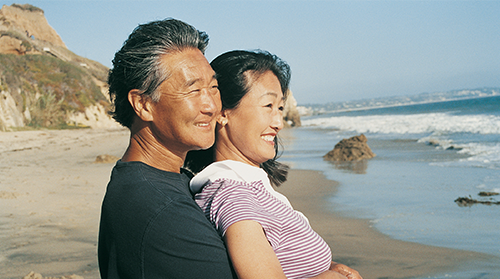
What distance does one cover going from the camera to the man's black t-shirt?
4.41 feet

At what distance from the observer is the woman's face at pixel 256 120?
1.96 m

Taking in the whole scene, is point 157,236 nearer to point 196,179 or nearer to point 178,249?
point 178,249

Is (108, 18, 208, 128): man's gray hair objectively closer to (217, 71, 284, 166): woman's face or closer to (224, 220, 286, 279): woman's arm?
(217, 71, 284, 166): woman's face

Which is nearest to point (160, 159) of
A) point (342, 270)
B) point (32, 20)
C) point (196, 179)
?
point (196, 179)

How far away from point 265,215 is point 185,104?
55cm

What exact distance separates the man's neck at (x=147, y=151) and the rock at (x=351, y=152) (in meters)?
10.7

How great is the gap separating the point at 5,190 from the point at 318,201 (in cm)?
540

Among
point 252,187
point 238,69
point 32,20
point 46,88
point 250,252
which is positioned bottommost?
point 250,252

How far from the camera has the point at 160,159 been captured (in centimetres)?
177

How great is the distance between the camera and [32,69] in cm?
2630

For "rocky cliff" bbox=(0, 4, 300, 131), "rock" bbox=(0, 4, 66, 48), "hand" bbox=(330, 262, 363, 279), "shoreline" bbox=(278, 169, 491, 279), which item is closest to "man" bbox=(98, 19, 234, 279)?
"hand" bbox=(330, 262, 363, 279)

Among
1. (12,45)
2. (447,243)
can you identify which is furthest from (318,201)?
(12,45)

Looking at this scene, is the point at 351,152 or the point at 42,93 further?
the point at 42,93

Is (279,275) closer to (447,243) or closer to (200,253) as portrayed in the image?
(200,253)
